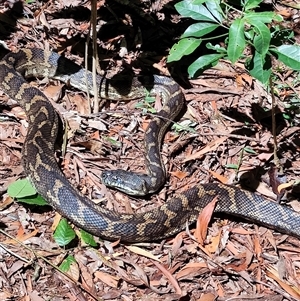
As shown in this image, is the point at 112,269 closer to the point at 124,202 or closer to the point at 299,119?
the point at 124,202

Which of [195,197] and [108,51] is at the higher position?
[108,51]

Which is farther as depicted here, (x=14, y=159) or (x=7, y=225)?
(x=14, y=159)

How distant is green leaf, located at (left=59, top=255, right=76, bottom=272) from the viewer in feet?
17.9

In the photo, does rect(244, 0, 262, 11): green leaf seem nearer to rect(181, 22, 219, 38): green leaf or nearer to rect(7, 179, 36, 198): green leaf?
rect(181, 22, 219, 38): green leaf

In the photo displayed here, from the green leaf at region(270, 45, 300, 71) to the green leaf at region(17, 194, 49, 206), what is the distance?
2813 millimetres

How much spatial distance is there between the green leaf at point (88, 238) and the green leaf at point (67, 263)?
0.81ft

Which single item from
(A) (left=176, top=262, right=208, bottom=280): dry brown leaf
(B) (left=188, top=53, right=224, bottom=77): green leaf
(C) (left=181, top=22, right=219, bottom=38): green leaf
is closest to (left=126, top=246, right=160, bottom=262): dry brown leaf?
(A) (left=176, top=262, right=208, bottom=280): dry brown leaf

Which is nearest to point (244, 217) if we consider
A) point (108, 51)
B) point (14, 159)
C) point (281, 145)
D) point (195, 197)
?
point (195, 197)

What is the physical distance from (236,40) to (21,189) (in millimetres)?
2875

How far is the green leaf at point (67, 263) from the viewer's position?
546cm

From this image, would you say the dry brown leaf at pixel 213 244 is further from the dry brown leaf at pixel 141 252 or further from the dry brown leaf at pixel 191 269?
the dry brown leaf at pixel 141 252

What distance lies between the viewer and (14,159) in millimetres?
6531

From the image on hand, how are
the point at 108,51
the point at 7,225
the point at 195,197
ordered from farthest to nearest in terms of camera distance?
the point at 108,51 < the point at 195,197 < the point at 7,225

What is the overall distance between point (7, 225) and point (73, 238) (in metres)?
0.72
